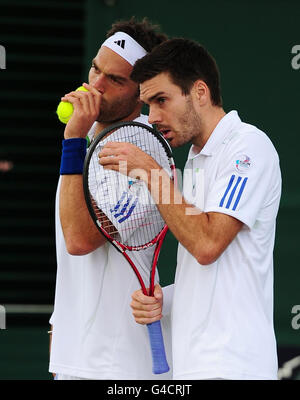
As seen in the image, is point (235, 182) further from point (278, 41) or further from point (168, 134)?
point (278, 41)

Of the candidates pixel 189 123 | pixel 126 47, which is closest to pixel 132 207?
pixel 189 123

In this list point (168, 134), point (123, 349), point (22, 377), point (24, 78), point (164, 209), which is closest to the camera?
point (164, 209)

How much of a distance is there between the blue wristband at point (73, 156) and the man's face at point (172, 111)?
310mm

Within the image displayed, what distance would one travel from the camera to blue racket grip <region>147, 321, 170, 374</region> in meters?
2.92

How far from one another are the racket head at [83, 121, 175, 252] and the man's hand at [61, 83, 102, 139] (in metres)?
0.08

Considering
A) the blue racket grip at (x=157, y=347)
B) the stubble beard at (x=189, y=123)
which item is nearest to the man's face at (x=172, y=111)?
the stubble beard at (x=189, y=123)

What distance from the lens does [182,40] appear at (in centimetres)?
290

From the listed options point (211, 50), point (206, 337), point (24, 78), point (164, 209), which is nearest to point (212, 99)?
point (164, 209)

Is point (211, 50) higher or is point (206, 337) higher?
point (211, 50)

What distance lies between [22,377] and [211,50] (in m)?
2.35

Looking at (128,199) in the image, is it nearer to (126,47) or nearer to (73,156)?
(73,156)

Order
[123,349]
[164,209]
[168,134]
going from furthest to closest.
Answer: [123,349] < [168,134] < [164,209]

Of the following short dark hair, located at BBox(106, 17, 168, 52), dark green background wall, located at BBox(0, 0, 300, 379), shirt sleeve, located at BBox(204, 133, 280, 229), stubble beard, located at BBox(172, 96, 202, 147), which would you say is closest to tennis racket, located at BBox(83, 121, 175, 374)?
stubble beard, located at BBox(172, 96, 202, 147)

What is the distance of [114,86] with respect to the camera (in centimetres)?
320
